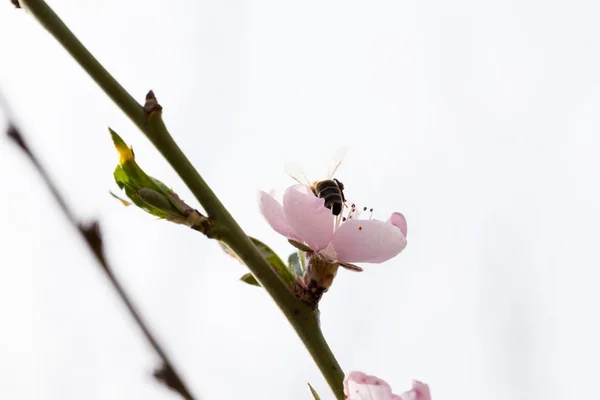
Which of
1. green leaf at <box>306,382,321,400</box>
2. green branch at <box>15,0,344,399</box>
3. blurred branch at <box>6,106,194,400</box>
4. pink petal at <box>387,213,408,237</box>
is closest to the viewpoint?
blurred branch at <box>6,106,194,400</box>

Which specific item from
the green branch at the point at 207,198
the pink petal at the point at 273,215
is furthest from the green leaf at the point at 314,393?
the pink petal at the point at 273,215

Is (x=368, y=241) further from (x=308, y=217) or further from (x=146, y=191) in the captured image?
(x=146, y=191)

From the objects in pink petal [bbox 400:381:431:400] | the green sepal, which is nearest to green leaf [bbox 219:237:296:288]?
the green sepal

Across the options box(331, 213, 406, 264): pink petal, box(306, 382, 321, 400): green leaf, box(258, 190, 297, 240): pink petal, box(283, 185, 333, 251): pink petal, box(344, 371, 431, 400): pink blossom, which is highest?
box(258, 190, 297, 240): pink petal

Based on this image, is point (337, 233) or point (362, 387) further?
point (337, 233)

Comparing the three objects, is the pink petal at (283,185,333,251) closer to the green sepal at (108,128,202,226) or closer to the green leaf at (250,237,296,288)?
the green leaf at (250,237,296,288)

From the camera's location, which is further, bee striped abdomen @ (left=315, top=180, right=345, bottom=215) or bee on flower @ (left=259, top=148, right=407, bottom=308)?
bee striped abdomen @ (left=315, top=180, right=345, bottom=215)

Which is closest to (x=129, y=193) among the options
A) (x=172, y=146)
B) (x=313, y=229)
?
(x=172, y=146)

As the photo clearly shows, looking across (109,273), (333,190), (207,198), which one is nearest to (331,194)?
(333,190)
